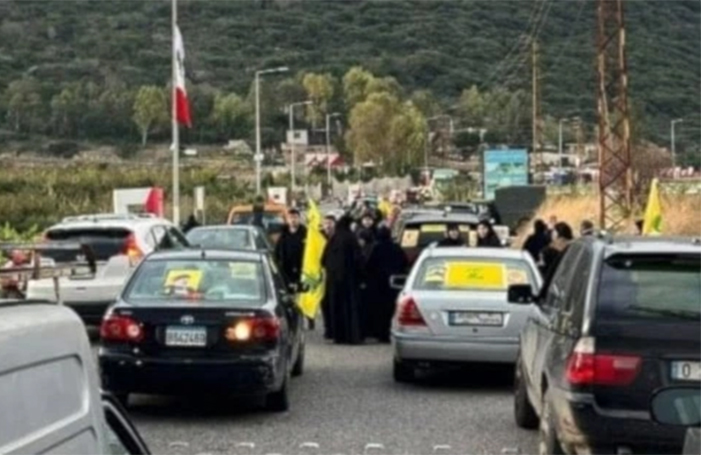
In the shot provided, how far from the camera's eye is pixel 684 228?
42.0m

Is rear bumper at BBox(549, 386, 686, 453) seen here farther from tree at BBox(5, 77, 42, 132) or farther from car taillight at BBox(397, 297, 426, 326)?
tree at BBox(5, 77, 42, 132)

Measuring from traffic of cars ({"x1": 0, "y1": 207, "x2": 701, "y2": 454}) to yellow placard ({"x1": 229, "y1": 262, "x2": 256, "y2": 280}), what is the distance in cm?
2

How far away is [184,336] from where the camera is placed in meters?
14.9

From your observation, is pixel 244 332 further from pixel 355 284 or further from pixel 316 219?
pixel 316 219

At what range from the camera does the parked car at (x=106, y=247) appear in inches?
898

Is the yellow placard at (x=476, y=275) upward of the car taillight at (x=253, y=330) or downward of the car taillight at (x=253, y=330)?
upward

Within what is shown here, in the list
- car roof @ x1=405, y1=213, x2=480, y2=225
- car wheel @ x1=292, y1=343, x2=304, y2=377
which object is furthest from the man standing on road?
car wheel @ x1=292, y1=343, x2=304, y2=377

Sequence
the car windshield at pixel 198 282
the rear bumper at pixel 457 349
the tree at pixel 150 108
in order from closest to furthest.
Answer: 1. the car windshield at pixel 198 282
2. the rear bumper at pixel 457 349
3. the tree at pixel 150 108

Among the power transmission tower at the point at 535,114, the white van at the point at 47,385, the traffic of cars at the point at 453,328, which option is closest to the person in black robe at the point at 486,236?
the traffic of cars at the point at 453,328

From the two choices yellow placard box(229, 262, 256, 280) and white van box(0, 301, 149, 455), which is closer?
white van box(0, 301, 149, 455)

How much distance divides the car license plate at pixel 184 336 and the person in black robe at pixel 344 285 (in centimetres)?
804

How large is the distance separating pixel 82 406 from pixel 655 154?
76.5 m

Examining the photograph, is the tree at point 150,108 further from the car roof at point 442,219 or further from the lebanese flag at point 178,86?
the car roof at point 442,219

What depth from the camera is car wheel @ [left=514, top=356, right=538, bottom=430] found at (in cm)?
1444
